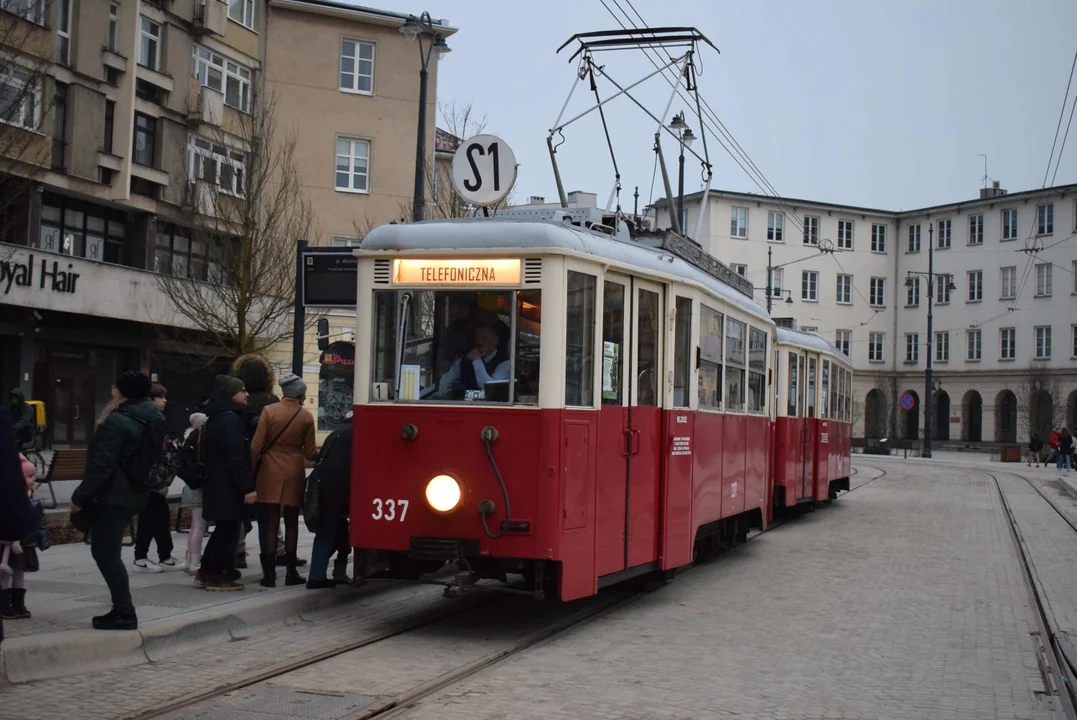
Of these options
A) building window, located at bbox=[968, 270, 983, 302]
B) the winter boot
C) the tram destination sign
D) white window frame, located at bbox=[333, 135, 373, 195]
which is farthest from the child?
building window, located at bbox=[968, 270, 983, 302]

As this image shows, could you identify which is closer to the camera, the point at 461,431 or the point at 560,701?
the point at 560,701

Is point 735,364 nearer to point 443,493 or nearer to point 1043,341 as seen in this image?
point 443,493

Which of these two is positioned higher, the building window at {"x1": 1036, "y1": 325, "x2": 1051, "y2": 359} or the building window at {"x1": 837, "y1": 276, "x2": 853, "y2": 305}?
the building window at {"x1": 837, "y1": 276, "x2": 853, "y2": 305}

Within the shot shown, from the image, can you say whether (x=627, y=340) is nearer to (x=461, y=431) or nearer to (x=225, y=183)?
(x=461, y=431)

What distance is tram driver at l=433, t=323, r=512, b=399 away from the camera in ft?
29.6

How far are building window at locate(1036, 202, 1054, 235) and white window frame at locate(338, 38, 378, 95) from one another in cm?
4623

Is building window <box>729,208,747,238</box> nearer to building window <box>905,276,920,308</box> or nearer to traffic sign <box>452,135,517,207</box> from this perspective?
building window <box>905,276,920,308</box>

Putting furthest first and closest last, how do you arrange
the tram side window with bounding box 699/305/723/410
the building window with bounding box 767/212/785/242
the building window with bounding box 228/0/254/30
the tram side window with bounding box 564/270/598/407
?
the building window with bounding box 767/212/785/242 < the building window with bounding box 228/0/254/30 < the tram side window with bounding box 699/305/723/410 < the tram side window with bounding box 564/270/598/407

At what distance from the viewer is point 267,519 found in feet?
33.7

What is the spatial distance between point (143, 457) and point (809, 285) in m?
73.8

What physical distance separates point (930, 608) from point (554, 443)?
14.5 ft

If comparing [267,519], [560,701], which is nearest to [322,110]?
[267,519]

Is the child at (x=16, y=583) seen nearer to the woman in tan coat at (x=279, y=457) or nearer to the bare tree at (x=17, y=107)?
the woman in tan coat at (x=279, y=457)

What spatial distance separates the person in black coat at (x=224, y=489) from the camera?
32.5 ft
